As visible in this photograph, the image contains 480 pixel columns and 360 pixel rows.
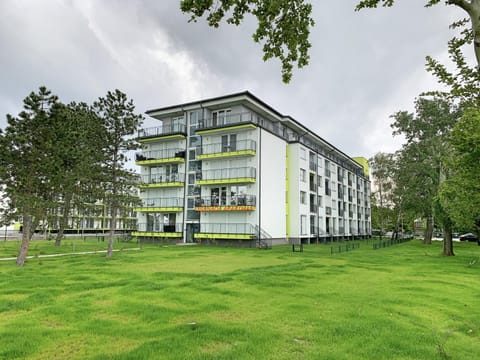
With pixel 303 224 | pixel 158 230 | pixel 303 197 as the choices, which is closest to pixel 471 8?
pixel 303 224

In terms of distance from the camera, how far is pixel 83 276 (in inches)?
563

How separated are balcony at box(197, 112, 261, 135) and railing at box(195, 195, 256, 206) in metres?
7.55

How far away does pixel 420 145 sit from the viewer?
4225 cm

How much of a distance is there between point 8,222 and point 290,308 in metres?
16.7

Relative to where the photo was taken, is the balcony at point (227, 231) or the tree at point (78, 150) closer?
the tree at point (78, 150)

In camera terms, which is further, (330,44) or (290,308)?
(290,308)

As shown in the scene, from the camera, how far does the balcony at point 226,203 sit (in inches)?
1398

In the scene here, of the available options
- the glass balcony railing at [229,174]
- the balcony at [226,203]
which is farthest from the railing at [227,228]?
the glass balcony railing at [229,174]

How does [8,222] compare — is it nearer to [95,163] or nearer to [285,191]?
[95,163]

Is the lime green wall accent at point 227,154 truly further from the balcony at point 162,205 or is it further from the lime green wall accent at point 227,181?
the balcony at point 162,205

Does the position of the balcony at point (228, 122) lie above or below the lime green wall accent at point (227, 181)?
above

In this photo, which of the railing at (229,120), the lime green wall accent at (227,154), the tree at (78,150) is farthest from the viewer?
the railing at (229,120)

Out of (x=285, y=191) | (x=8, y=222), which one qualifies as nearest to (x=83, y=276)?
(x=8, y=222)

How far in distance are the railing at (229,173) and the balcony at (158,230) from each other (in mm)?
7035
